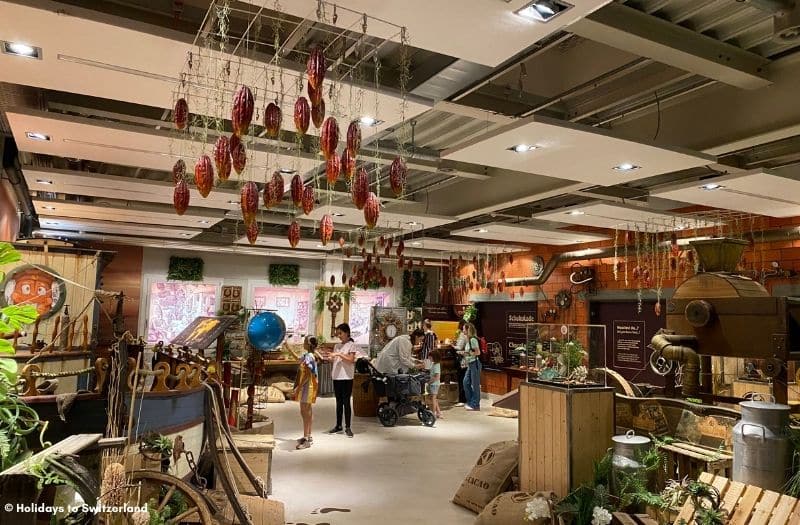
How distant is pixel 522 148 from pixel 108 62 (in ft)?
10.2

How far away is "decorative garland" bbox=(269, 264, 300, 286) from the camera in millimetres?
14266

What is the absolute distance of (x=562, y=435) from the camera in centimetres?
471

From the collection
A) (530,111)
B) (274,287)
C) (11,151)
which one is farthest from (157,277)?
(530,111)

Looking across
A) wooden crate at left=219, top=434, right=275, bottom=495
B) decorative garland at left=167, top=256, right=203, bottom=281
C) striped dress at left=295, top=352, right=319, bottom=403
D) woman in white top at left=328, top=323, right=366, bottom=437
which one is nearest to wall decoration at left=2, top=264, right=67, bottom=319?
striped dress at left=295, top=352, right=319, bottom=403

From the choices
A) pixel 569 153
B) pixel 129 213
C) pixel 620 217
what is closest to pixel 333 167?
pixel 569 153

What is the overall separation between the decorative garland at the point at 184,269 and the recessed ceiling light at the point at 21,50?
10.5 m

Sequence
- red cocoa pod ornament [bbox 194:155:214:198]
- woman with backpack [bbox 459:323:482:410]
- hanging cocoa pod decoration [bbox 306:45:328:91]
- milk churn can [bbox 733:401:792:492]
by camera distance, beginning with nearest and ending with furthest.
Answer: hanging cocoa pod decoration [bbox 306:45:328:91] < red cocoa pod ornament [bbox 194:155:214:198] < milk churn can [bbox 733:401:792:492] < woman with backpack [bbox 459:323:482:410]

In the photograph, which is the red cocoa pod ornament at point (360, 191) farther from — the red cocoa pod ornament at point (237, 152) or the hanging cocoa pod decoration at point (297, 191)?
the red cocoa pod ornament at point (237, 152)

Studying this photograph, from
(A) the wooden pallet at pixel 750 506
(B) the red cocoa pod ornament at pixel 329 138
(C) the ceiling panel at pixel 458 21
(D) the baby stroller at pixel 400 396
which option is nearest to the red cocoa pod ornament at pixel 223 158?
(B) the red cocoa pod ornament at pixel 329 138

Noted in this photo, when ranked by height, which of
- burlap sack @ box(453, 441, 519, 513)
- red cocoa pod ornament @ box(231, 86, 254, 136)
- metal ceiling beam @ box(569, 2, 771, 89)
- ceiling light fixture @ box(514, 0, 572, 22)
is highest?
metal ceiling beam @ box(569, 2, 771, 89)

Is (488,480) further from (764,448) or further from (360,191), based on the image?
(360,191)

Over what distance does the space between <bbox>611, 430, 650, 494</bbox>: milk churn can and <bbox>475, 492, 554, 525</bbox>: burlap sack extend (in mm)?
518

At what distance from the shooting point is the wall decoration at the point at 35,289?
7.26m

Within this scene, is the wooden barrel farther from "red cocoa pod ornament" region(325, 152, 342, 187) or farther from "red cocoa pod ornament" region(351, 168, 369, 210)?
"red cocoa pod ornament" region(325, 152, 342, 187)
